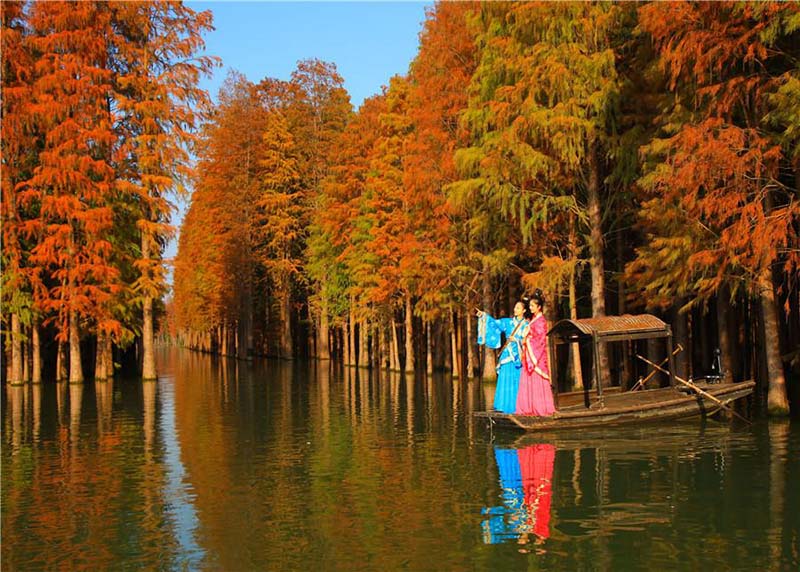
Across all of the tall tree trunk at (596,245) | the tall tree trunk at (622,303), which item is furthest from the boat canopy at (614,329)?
the tall tree trunk at (622,303)

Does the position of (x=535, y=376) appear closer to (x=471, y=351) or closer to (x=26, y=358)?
(x=471, y=351)

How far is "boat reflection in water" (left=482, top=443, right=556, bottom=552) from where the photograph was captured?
456 inches

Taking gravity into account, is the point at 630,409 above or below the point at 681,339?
below

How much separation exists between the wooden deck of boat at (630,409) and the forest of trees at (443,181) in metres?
1.51

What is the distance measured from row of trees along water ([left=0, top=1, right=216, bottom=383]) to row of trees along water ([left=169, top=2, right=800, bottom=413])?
1125 centimetres

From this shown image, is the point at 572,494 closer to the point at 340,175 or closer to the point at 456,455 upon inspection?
the point at 456,455

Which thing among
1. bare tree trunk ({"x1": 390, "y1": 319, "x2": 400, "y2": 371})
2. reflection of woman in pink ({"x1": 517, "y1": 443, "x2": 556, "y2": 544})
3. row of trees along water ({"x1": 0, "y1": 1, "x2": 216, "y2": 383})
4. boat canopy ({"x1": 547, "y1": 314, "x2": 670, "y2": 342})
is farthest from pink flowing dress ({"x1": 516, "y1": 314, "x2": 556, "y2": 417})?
bare tree trunk ({"x1": 390, "y1": 319, "x2": 400, "y2": 371})

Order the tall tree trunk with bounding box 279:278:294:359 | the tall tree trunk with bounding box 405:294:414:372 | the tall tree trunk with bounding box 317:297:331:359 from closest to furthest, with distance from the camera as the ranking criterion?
the tall tree trunk with bounding box 405:294:414:372, the tall tree trunk with bounding box 317:297:331:359, the tall tree trunk with bounding box 279:278:294:359

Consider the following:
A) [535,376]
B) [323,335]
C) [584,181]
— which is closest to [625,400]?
[535,376]

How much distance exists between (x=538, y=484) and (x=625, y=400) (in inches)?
332

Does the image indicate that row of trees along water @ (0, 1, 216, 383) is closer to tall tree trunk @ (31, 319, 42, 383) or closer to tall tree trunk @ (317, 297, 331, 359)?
tall tree trunk @ (31, 319, 42, 383)

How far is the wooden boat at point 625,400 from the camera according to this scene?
20625 millimetres

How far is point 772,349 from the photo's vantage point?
22203mm

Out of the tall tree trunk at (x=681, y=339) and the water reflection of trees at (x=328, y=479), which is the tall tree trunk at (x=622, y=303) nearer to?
the tall tree trunk at (x=681, y=339)
